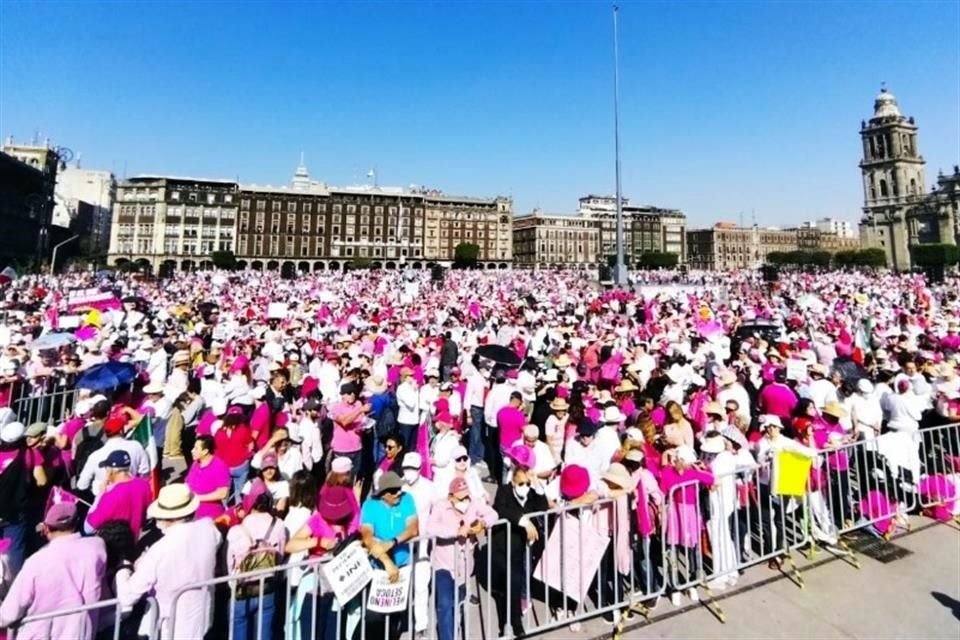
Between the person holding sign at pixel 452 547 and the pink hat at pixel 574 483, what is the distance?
0.78 meters

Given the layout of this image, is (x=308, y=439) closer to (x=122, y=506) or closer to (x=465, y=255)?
(x=122, y=506)

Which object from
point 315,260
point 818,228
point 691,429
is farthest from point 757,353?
point 818,228

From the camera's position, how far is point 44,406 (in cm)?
927

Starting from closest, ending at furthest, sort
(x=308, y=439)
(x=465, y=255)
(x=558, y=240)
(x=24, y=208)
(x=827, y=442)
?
(x=827, y=442), (x=308, y=439), (x=24, y=208), (x=465, y=255), (x=558, y=240)

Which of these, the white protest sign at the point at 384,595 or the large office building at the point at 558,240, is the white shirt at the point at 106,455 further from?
the large office building at the point at 558,240

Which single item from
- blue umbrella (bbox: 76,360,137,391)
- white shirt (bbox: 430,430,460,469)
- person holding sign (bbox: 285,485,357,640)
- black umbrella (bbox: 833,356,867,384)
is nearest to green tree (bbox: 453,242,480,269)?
black umbrella (bbox: 833,356,867,384)

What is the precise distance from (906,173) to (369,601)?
133055mm

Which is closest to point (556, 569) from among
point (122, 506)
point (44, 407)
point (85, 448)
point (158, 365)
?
point (122, 506)

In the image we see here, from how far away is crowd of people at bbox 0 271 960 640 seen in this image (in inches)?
141

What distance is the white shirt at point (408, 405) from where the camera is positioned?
7.46m

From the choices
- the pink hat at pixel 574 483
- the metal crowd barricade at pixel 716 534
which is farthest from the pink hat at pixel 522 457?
the metal crowd barricade at pixel 716 534

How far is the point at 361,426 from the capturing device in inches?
261

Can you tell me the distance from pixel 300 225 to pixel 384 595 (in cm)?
10553

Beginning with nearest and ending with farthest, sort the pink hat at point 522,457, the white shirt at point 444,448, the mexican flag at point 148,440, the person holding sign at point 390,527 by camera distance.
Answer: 1. the person holding sign at point 390,527
2. the pink hat at point 522,457
3. the white shirt at point 444,448
4. the mexican flag at point 148,440
